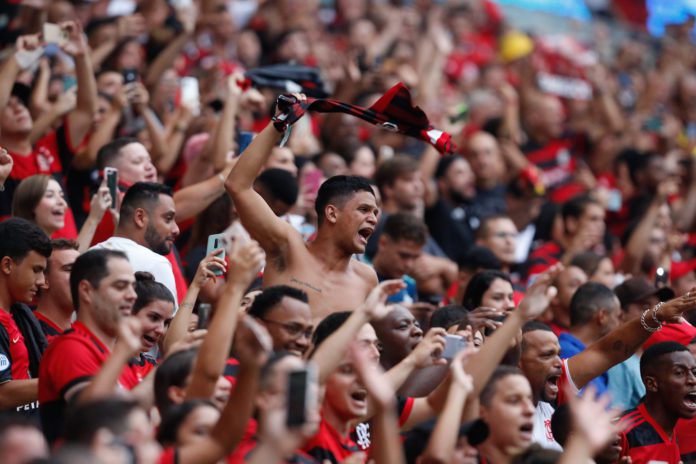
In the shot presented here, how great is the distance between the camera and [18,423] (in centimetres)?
441

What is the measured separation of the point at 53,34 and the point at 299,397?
5.07 m

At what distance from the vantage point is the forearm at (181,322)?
655 centimetres

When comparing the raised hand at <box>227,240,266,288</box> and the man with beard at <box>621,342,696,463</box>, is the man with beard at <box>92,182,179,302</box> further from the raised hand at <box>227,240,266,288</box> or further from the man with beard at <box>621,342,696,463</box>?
the man with beard at <box>621,342,696,463</box>

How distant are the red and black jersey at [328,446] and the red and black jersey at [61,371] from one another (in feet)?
3.00

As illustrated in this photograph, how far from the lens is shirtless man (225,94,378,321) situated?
694cm

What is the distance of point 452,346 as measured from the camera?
246 inches

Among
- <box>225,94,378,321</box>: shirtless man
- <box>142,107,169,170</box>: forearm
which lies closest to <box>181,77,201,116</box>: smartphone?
<box>142,107,169,170</box>: forearm

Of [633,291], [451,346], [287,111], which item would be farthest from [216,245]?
[633,291]

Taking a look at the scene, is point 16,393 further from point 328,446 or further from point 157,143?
point 157,143

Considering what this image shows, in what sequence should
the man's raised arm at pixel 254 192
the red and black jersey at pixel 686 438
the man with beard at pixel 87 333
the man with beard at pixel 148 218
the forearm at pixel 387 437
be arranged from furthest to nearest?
1. the red and black jersey at pixel 686 438
2. the man with beard at pixel 148 218
3. the man's raised arm at pixel 254 192
4. the man with beard at pixel 87 333
5. the forearm at pixel 387 437

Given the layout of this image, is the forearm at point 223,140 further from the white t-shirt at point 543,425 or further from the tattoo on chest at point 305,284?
the white t-shirt at point 543,425

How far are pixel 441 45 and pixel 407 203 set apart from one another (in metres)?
4.36

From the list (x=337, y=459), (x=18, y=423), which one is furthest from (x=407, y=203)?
(x=18, y=423)

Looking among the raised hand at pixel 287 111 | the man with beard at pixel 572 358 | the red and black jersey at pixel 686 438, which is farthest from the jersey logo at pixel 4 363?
the red and black jersey at pixel 686 438
